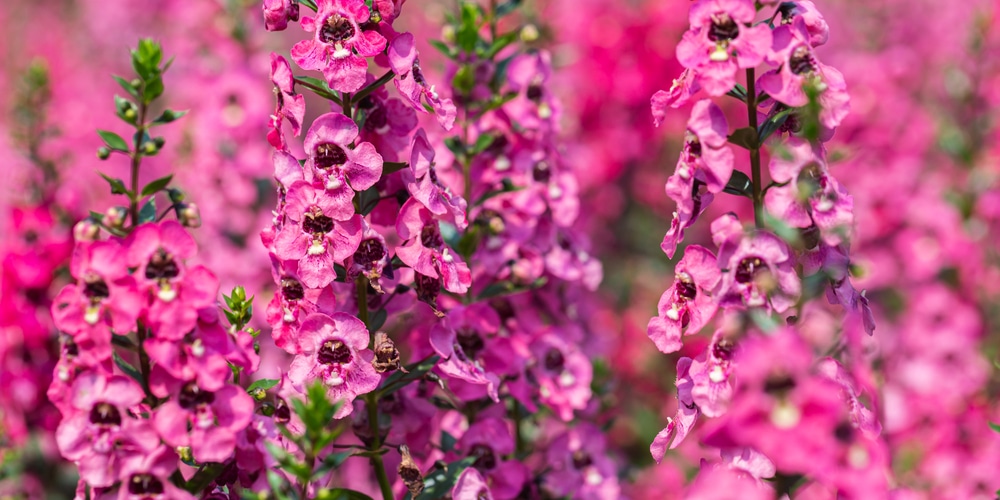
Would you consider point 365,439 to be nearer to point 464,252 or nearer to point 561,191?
point 464,252

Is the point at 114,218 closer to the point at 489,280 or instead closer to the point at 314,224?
the point at 314,224

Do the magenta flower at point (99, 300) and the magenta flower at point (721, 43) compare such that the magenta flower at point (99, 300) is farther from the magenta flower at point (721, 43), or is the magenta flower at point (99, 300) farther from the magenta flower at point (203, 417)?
the magenta flower at point (721, 43)

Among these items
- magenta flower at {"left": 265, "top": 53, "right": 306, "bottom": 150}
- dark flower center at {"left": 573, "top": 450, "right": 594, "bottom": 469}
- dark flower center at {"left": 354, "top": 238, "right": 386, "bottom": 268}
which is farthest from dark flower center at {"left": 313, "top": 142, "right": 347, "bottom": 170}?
dark flower center at {"left": 573, "top": 450, "right": 594, "bottom": 469}

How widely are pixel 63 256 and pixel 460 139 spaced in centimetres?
167

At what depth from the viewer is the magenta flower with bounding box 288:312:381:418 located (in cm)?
245

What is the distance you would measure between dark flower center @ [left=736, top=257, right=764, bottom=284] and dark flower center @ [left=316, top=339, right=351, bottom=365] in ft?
3.46

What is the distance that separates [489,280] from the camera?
335 cm

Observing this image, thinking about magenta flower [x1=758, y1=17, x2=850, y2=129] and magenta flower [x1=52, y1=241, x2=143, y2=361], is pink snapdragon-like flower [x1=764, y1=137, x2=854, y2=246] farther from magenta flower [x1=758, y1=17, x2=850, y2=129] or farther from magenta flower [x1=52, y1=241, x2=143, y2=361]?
magenta flower [x1=52, y1=241, x2=143, y2=361]

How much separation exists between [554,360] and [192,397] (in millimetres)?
1504

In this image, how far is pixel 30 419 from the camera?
3646mm

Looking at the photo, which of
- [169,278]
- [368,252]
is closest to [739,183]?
[368,252]

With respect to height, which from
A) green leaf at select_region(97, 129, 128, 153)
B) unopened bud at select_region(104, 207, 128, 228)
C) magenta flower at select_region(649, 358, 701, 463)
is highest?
green leaf at select_region(97, 129, 128, 153)

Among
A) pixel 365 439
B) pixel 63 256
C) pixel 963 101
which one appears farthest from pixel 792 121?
pixel 963 101

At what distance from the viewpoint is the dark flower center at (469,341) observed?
3090mm
